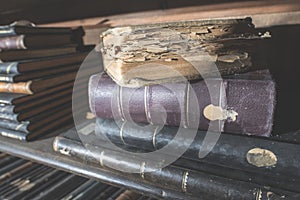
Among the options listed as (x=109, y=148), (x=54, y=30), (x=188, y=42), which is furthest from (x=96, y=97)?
(x=54, y=30)

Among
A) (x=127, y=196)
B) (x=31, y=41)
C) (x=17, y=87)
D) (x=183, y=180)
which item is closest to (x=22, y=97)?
(x=17, y=87)

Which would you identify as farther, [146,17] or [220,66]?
[146,17]

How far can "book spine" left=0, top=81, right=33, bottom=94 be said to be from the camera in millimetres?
644

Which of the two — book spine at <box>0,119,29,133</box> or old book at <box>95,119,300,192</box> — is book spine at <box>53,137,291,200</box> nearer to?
old book at <box>95,119,300,192</box>

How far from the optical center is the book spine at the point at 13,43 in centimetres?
66

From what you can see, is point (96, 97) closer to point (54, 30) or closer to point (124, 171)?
point (124, 171)

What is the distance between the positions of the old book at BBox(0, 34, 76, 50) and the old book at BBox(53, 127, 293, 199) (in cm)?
27

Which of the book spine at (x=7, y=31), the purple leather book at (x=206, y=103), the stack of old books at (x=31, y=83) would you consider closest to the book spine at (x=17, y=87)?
the stack of old books at (x=31, y=83)

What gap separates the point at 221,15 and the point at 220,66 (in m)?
0.26

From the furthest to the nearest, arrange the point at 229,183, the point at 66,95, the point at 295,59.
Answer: the point at 66,95 → the point at 295,59 → the point at 229,183

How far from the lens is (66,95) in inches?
29.6

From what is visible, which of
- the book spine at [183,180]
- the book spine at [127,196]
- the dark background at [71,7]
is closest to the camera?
the book spine at [183,180]

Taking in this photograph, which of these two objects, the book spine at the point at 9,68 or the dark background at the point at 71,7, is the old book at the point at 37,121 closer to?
the book spine at the point at 9,68

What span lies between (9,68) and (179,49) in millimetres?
402
